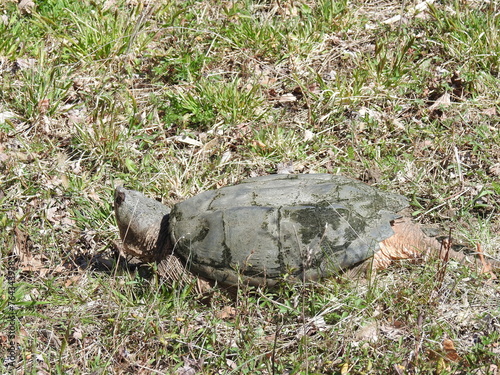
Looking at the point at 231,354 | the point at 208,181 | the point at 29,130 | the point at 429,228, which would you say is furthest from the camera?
the point at 29,130

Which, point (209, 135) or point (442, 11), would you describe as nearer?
point (209, 135)

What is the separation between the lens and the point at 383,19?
5.32m

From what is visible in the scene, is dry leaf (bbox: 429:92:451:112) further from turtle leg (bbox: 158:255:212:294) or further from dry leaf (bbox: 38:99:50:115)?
dry leaf (bbox: 38:99:50:115)

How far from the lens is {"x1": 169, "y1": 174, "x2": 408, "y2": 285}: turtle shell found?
3.31 m

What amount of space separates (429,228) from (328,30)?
223 cm

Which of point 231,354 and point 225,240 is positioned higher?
point 225,240

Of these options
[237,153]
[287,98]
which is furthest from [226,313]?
[287,98]

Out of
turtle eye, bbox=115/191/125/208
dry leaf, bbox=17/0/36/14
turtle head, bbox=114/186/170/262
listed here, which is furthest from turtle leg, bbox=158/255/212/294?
dry leaf, bbox=17/0/36/14

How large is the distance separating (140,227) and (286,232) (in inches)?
38.9

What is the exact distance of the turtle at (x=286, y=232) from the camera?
331 centimetres

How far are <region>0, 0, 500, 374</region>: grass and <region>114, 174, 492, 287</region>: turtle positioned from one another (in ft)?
0.43

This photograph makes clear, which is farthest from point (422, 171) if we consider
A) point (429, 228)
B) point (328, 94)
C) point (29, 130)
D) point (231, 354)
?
point (29, 130)

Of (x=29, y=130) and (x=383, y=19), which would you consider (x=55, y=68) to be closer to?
(x=29, y=130)

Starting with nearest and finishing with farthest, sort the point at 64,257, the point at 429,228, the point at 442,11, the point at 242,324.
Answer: the point at 242,324
the point at 429,228
the point at 64,257
the point at 442,11
